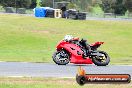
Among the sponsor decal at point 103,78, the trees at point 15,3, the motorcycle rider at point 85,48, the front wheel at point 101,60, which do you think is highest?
the sponsor decal at point 103,78

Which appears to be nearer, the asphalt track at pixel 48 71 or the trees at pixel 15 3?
the asphalt track at pixel 48 71

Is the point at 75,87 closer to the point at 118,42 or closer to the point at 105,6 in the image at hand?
the point at 118,42

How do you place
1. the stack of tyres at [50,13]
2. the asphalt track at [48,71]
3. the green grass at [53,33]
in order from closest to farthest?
1. the asphalt track at [48,71]
2. the green grass at [53,33]
3. the stack of tyres at [50,13]

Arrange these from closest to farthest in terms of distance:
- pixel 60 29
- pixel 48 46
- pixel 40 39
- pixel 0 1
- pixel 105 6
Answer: pixel 48 46 < pixel 40 39 < pixel 60 29 < pixel 0 1 < pixel 105 6

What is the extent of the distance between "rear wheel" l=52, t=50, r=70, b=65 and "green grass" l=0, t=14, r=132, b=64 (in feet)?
52.8

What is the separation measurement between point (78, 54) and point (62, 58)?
72 centimetres

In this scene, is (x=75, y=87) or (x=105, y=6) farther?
(x=105, y=6)

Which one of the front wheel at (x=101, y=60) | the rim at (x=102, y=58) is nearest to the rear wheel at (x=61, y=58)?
the front wheel at (x=101, y=60)

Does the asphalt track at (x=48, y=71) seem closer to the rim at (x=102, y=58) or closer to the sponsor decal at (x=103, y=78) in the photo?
the rim at (x=102, y=58)

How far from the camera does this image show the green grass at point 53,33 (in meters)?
37.8

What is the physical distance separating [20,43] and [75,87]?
1126 inches

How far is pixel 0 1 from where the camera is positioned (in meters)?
95.1

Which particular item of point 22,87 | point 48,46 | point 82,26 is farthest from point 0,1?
point 22,87

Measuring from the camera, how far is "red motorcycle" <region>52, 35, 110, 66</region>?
57.9 feet
